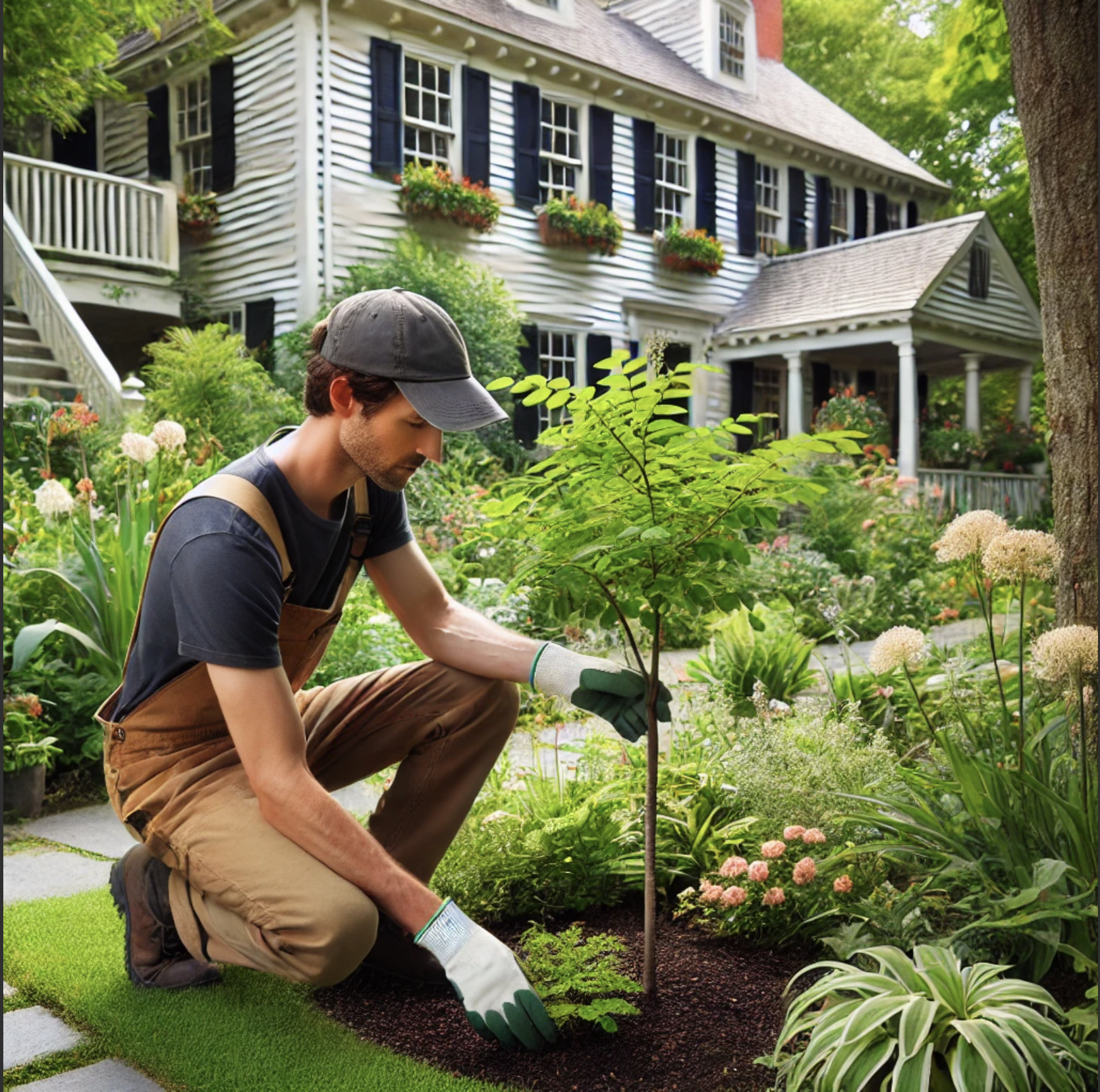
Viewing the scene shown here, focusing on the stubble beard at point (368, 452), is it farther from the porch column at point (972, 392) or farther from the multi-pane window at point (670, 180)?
the porch column at point (972, 392)

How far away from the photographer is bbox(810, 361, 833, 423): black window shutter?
45.2 feet

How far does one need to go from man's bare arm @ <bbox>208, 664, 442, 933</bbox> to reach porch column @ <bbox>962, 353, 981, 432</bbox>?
41.4 feet

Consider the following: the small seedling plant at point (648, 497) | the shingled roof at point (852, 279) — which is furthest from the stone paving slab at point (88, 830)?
the shingled roof at point (852, 279)

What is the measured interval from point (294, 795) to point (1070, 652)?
4.74ft

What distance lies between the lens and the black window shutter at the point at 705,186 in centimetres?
1278

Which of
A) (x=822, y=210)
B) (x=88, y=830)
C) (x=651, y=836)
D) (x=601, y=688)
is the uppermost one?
(x=822, y=210)

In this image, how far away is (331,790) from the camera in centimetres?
231

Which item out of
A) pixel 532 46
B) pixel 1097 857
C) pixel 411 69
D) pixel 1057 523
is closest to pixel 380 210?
pixel 411 69

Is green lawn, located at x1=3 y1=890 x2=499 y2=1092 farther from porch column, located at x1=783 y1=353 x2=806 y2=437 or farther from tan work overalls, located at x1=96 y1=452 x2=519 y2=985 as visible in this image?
porch column, located at x1=783 y1=353 x2=806 y2=437

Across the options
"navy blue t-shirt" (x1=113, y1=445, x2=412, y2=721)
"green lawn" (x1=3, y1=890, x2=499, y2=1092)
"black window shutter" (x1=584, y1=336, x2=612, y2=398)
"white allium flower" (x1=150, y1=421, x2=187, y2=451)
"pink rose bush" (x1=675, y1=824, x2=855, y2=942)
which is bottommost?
"green lawn" (x1=3, y1=890, x2=499, y2=1092)

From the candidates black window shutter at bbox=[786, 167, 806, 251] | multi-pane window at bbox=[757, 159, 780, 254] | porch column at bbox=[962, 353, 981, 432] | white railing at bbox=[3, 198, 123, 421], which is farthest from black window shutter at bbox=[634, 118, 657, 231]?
white railing at bbox=[3, 198, 123, 421]

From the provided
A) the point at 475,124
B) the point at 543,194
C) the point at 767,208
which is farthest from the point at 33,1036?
the point at 767,208

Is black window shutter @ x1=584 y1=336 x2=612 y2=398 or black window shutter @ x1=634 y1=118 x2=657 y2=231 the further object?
black window shutter @ x1=634 y1=118 x2=657 y2=231

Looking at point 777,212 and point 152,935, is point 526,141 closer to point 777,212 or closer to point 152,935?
point 777,212
